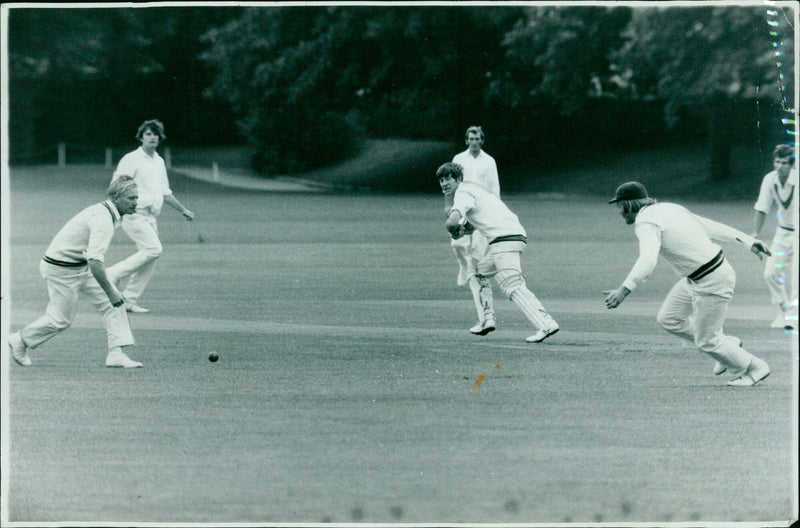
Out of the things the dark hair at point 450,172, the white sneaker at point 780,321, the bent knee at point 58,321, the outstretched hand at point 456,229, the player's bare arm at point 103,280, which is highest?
the dark hair at point 450,172

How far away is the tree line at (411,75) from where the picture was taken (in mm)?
32562

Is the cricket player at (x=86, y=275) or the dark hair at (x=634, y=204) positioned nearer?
the dark hair at (x=634, y=204)

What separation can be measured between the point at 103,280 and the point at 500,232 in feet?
12.7

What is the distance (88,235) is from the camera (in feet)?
33.4

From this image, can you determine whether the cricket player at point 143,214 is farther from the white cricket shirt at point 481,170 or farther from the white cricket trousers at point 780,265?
the white cricket trousers at point 780,265

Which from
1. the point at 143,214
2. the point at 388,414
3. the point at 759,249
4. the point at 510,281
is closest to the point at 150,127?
the point at 143,214

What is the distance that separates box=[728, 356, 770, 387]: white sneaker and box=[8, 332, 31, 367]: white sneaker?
5.94m

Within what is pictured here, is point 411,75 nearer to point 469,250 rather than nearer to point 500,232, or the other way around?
point 469,250

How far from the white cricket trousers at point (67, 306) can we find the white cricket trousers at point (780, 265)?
23.2 ft

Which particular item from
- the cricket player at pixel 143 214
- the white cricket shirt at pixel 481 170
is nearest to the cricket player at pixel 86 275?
the cricket player at pixel 143 214

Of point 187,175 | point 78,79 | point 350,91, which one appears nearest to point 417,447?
point 350,91

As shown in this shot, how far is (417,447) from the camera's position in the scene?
781cm

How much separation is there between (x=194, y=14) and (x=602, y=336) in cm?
2783

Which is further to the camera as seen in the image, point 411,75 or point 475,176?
point 411,75
